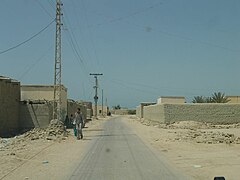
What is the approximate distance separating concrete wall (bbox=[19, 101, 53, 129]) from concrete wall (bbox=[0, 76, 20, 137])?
744mm

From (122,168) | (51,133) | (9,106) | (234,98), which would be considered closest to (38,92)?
(9,106)

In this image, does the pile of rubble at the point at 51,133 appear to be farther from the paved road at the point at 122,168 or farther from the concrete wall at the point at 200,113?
the concrete wall at the point at 200,113

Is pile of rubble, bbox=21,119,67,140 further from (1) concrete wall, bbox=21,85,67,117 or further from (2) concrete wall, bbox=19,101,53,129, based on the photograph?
(1) concrete wall, bbox=21,85,67,117

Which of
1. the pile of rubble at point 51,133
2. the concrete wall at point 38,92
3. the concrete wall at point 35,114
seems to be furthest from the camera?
the concrete wall at point 38,92

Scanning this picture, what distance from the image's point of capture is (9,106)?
104 feet

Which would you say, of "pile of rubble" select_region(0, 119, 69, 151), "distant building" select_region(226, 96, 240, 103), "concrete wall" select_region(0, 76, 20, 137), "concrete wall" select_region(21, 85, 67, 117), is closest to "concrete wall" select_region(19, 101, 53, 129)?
"concrete wall" select_region(0, 76, 20, 137)

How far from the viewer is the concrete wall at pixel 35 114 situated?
113 ft

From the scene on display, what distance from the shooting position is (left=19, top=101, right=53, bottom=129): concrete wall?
113 ft

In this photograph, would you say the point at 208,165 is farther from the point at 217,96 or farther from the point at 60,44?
the point at 217,96

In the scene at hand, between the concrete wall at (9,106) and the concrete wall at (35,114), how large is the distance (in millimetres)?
744

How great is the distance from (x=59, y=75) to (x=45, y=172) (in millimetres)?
20993

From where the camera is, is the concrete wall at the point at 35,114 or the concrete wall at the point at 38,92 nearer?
the concrete wall at the point at 35,114

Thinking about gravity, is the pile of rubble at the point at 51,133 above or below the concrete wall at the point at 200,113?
below

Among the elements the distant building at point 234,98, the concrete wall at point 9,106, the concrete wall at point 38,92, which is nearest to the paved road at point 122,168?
the concrete wall at point 9,106
